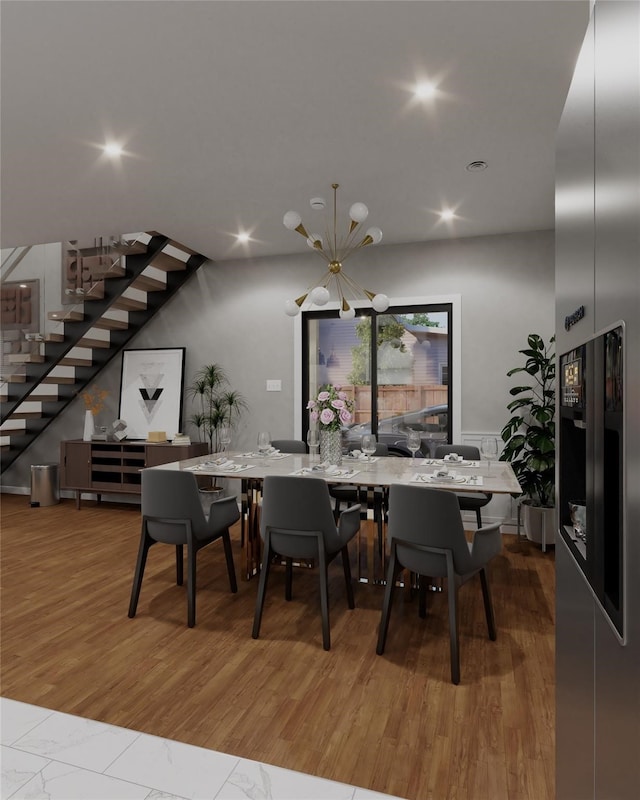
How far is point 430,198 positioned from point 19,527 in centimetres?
491

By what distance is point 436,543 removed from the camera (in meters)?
2.41

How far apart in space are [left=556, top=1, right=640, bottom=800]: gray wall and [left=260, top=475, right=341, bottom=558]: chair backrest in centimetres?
151

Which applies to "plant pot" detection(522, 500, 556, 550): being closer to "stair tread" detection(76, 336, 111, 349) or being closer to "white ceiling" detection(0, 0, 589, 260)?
"white ceiling" detection(0, 0, 589, 260)

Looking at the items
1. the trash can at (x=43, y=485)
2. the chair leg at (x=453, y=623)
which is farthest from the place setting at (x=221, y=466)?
the trash can at (x=43, y=485)

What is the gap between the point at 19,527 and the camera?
505cm

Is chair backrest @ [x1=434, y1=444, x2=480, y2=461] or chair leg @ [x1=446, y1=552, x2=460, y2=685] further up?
chair backrest @ [x1=434, y1=444, x2=480, y2=461]

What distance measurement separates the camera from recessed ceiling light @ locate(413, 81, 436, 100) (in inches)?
101

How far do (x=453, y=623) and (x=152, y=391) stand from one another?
4681 millimetres

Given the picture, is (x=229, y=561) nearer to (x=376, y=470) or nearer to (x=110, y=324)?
(x=376, y=470)

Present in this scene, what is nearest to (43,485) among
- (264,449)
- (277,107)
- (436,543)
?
(264,449)

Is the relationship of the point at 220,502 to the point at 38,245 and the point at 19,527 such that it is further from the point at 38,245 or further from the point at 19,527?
the point at 38,245

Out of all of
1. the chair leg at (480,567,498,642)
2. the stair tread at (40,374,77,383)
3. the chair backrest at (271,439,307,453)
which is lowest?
the chair leg at (480,567,498,642)

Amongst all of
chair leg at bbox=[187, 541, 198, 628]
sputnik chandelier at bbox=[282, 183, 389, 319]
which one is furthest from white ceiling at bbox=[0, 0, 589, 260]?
chair leg at bbox=[187, 541, 198, 628]

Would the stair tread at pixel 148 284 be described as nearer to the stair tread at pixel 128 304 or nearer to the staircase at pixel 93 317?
the staircase at pixel 93 317
